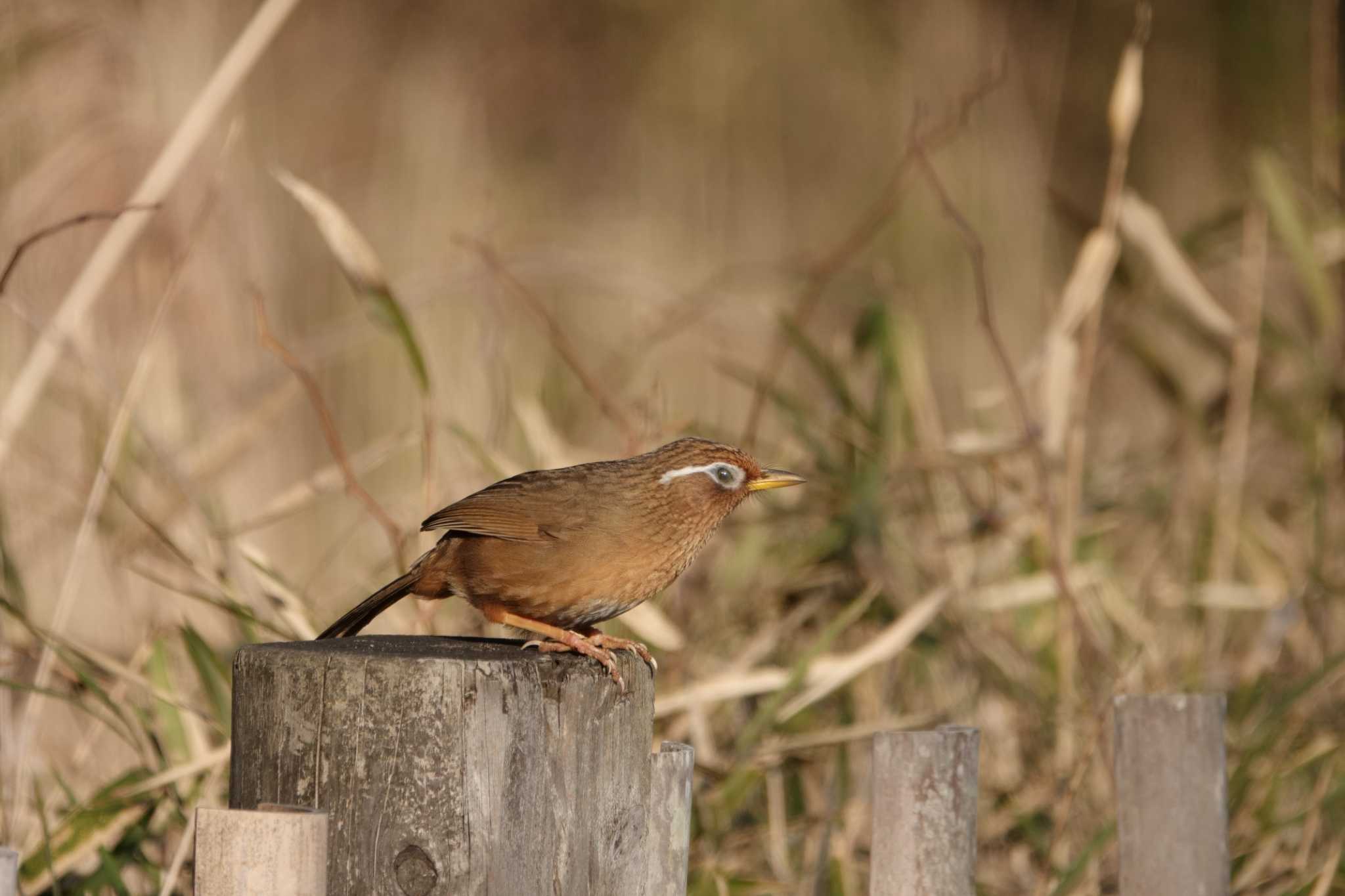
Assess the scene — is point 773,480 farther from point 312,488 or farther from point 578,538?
point 312,488

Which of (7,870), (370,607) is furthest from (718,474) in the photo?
(7,870)

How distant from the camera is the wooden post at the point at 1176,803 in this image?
116 inches

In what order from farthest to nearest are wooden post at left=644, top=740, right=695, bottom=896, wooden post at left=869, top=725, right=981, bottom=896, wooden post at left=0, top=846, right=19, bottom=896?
wooden post at left=869, top=725, right=981, bottom=896, wooden post at left=644, top=740, right=695, bottom=896, wooden post at left=0, top=846, right=19, bottom=896

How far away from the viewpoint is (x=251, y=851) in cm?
202

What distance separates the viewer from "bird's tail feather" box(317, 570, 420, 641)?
10.4ft

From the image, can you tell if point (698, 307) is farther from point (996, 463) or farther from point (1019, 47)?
point (1019, 47)

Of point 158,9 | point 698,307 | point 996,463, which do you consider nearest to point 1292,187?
point 996,463

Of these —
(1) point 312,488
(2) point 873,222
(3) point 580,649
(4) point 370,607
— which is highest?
(2) point 873,222

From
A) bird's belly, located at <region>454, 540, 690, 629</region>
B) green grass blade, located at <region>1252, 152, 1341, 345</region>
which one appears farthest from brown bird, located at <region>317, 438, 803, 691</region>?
green grass blade, located at <region>1252, 152, 1341, 345</region>

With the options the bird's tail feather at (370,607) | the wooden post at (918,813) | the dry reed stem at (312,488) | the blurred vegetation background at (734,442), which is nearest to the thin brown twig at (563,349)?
the blurred vegetation background at (734,442)

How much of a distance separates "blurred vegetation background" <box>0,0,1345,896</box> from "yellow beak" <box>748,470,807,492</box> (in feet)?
2.12

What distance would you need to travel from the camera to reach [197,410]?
6.11m

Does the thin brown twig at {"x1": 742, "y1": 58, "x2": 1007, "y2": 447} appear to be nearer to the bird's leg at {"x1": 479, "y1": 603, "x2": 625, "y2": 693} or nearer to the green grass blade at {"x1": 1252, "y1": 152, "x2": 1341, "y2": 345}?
the green grass blade at {"x1": 1252, "y1": 152, "x2": 1341, "y2": 345}

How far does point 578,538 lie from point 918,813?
34.1 inches
